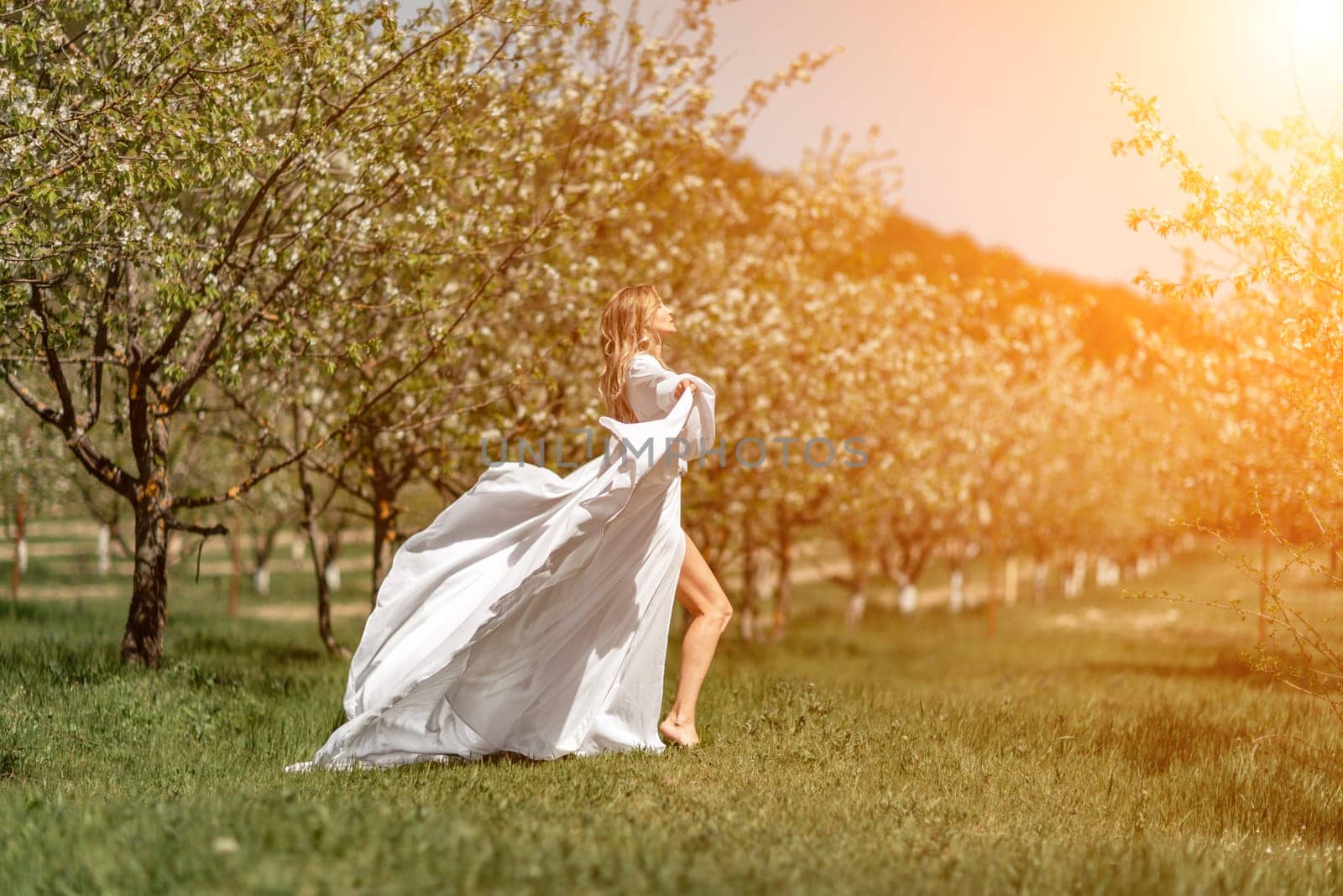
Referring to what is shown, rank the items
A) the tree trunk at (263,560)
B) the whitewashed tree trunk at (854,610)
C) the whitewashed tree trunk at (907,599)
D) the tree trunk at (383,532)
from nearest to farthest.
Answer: the tree trunk at (383,532)
the whitewashed tree trunk at (854,610)
the whitewashed tree trunk at (907,599)
the tree trunk at (263,560)

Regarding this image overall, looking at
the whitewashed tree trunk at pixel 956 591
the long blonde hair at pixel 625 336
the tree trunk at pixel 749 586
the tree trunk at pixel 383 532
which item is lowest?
the whitewashed tree trunk at pixel 956 591

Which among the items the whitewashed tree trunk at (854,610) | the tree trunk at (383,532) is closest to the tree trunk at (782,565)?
the whitewashed tree trunk at (854,610)

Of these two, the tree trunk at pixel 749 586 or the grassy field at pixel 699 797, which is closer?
the grassy field at pixel 699 797

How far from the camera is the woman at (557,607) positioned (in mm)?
6941

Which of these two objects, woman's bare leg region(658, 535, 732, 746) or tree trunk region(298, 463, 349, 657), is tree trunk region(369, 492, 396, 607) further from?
woman's bare leg region(658, 535, 732, 746)

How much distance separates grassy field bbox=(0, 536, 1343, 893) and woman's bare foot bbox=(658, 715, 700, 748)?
0.23 m

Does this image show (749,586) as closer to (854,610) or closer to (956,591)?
(854,610)

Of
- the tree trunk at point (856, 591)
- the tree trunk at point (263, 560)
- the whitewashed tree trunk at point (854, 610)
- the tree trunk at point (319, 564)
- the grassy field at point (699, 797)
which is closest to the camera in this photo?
the grassy field at point (699, 797)

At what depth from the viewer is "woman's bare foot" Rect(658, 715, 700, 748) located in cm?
732

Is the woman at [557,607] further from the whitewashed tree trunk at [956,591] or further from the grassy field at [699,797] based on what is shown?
the whitewashed tree trunk at [956,591]

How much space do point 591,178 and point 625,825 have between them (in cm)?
900

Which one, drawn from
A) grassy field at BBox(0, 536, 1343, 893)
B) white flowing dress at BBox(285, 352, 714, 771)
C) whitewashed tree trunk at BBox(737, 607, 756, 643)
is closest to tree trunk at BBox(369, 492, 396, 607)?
grassy field at BBox(0, 536, 1343, 893)

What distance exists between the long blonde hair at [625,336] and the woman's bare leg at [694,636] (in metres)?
1.06

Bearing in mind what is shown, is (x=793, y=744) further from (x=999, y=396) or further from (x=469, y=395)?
(x=999, y=396)
